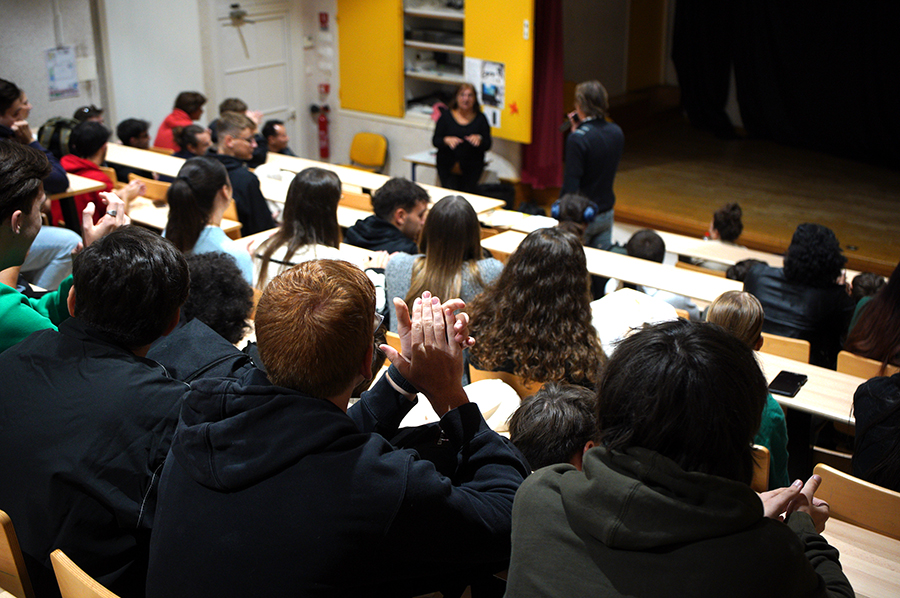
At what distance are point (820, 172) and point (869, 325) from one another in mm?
6064

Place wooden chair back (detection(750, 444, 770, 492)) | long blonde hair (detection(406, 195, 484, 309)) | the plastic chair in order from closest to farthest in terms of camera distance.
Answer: wooden chair back (detection(750, 444, 770, 492)), long blonde hair (detection(406, 195, 484, 309)), the plastic chair

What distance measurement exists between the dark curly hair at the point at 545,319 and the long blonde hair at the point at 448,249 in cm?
41

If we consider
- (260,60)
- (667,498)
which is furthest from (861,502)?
(260,60)

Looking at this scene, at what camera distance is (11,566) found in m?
1.56

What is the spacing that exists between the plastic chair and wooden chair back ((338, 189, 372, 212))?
3.04 m

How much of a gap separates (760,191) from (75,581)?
7.59 meters

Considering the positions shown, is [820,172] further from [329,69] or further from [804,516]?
[804,516]

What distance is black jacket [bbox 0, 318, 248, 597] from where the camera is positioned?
4.96 feet

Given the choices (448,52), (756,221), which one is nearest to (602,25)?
(448,52)

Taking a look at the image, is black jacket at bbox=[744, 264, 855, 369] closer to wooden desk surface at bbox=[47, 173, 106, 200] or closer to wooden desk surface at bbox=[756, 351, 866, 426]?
wooden desk surface at bbox=[756, 351, 866, 426]

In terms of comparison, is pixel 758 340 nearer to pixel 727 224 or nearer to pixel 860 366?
pixel 860 366

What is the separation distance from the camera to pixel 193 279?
244 centimetres

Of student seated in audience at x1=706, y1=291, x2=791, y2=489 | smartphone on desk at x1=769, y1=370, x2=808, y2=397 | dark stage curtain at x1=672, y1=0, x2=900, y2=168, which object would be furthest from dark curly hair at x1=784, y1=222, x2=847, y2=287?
dark stage curtain at x1=672, y1=0, x2=900, y2=168

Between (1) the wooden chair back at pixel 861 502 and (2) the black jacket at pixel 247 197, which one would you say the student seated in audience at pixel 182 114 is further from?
(1) the wooden chair back at pixel 861 502
